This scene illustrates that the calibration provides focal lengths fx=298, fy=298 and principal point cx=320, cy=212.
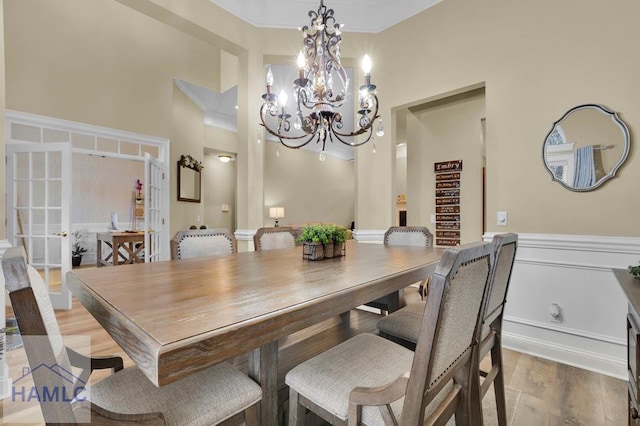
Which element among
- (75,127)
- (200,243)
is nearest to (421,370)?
(200,243)

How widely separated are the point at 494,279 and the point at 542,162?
1716 mm

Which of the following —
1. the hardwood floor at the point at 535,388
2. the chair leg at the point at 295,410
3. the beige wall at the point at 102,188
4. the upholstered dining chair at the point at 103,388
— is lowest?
the hardwood floor at the point at 535,388

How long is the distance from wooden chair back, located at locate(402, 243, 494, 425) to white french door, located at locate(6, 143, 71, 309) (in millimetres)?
4146

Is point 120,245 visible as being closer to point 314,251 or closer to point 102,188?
point 102,188

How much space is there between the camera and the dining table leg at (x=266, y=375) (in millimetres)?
1040

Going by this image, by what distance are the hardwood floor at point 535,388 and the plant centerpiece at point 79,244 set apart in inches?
129

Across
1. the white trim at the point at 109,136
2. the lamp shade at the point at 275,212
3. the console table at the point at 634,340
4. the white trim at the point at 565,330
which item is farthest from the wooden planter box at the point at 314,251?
the lamp shade at the point at 275,212

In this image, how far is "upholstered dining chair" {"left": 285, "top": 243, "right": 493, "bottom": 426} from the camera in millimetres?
735

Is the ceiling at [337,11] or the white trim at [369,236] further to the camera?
the white trim at [369,236]

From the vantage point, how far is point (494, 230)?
8.44 feet

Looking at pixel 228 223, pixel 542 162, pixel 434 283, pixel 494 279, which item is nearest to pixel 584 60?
pixel 542 162

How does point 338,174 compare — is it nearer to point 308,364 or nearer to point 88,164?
point 88,164

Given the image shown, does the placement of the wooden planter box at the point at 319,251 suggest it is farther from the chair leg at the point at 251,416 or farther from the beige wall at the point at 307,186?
the beige wall at the point at 307,186

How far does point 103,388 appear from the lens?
94cm
